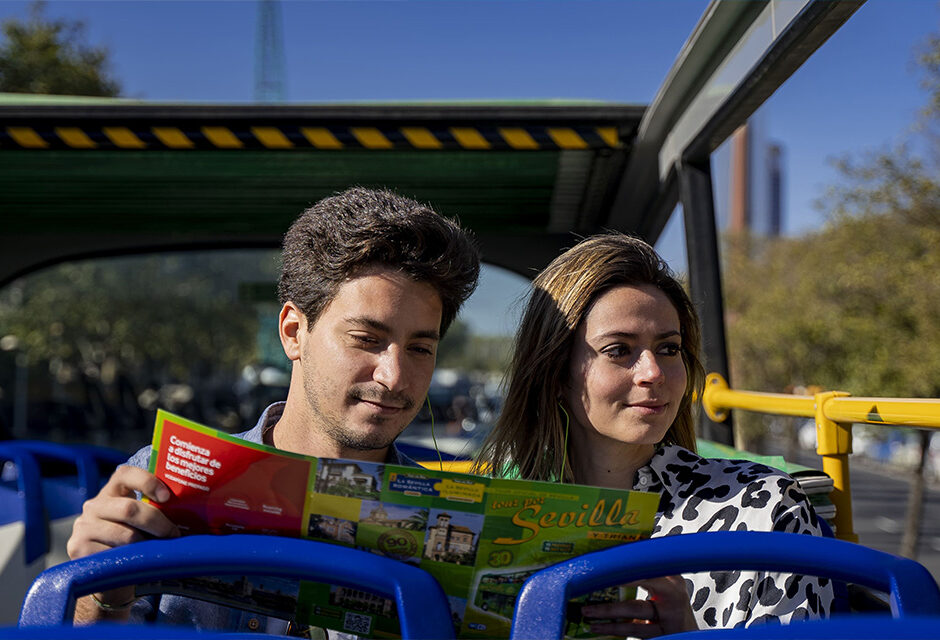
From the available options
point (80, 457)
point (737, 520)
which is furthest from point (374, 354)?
point (80, 457)

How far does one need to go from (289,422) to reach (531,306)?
24.0 inches

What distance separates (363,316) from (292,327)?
0.79 feet

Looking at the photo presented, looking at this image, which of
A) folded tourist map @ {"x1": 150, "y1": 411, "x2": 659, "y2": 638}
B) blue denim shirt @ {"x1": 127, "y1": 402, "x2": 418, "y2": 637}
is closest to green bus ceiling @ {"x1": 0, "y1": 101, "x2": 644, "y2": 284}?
blue denim shirt @ {"x1": 127, "y1": 402, "x2": 418, "y2": 637}

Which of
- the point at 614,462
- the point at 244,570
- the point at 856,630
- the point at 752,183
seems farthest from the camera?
the point at 752,183

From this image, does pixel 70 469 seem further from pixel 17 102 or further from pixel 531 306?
pixel 531 306

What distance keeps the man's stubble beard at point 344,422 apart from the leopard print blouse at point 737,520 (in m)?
0.55

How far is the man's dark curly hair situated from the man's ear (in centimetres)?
3

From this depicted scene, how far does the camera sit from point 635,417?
1.93 meters

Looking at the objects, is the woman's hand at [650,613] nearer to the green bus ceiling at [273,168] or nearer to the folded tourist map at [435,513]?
the folded tourist map at [435,513]

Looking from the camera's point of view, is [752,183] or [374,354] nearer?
[374,354]

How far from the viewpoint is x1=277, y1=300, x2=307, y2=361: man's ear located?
192 cm

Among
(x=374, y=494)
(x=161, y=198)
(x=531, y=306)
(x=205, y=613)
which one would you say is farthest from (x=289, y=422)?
(x=161, y=198)

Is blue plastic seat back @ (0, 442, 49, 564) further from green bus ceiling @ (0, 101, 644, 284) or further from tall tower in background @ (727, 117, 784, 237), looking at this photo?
tall tower in background @ (727, 117, 784, 237)

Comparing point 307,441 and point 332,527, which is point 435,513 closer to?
point 332,527
